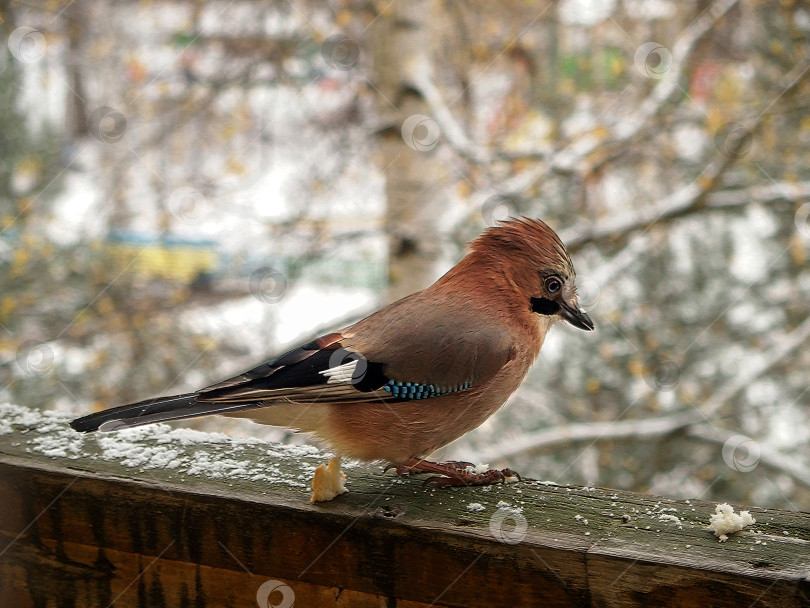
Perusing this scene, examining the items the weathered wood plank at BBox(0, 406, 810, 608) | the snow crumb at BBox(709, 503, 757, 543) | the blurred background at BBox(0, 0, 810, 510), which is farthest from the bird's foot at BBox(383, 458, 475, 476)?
the blurred background at BBox(0, 0, 810, 510)

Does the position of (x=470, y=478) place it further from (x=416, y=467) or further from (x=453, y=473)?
(x=416, y=467)

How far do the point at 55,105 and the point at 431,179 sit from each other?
350 cm

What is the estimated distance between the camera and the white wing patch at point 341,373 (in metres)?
2.17

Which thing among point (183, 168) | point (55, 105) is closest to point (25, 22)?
point (55, 105)

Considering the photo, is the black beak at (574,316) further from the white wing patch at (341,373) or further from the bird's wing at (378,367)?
the white wing patch at (341,373)

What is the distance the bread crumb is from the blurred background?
108 inches

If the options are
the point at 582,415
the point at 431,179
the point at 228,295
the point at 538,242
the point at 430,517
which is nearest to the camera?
the point at 430,517

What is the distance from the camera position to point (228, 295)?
255 inches

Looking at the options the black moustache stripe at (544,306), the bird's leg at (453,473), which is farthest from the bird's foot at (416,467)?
the black moustache stripe at (544,306)

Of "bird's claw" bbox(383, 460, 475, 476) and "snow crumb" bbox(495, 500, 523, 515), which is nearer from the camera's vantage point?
"snow crumb" bbox(495, 500, 523, 515)

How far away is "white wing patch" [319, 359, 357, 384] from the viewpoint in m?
2.17

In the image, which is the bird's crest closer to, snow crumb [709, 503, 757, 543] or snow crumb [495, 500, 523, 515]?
snow crumb [495, 500, 523, 515]

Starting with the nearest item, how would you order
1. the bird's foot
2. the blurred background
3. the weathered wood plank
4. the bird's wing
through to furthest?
the weathered wood plank
the bird's wing
the bird's foot
the blurred background

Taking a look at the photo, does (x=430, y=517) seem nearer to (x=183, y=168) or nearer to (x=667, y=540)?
(x=667, y=540)
